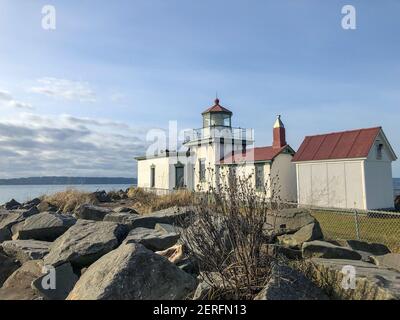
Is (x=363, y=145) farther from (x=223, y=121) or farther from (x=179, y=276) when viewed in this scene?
(x=179, y=276)

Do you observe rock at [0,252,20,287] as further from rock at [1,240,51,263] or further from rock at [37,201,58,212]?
rock at [37,201,58,212]

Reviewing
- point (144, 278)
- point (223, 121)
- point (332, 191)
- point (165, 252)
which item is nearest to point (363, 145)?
point (332, 191)

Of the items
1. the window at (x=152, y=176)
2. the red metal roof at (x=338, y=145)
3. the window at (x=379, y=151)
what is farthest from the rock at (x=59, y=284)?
the window at (x=152, y=176)

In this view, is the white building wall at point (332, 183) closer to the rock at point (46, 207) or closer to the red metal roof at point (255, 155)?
the red metal roof at point (255, 155)

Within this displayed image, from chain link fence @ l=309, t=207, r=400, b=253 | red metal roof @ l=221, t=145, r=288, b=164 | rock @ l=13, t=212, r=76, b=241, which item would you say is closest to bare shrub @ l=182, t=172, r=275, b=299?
rock @ l=13, t=212, r=76, b=241

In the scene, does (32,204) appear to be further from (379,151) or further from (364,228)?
(379,151)

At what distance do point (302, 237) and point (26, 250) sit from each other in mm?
5419

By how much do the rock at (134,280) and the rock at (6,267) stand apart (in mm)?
2650

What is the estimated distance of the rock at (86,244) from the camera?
6.08 metres

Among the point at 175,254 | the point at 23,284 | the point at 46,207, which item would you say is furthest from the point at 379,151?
the point at 23,284

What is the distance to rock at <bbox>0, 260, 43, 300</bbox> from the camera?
205 inches

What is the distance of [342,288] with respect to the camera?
3.92m

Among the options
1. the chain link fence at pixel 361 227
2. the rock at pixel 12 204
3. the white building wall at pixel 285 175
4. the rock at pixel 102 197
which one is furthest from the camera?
the white building wall at pixel 285 175

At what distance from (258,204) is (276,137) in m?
20.7
